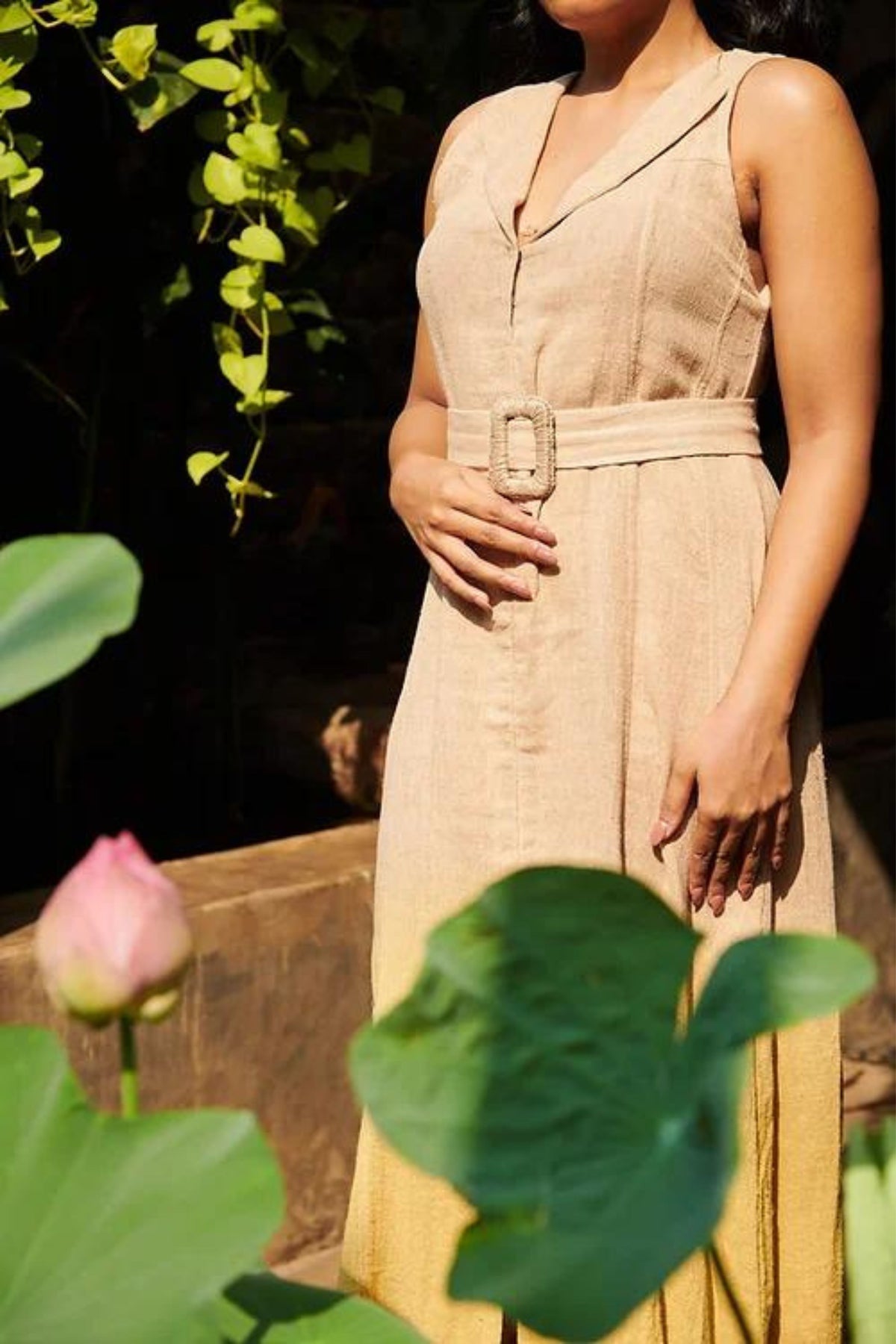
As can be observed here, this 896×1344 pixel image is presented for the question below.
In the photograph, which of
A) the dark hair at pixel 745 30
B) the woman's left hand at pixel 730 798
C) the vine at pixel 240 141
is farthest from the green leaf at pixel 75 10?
the woman's left hand at pixel 730 798

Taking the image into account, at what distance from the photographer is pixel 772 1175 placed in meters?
1.86

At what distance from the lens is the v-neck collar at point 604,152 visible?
1771 millimetres

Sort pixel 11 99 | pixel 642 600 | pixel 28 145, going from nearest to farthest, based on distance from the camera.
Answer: pixel 642 600 < pixel 11 99 < pixel 28 145

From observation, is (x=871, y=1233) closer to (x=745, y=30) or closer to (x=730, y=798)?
(x=730, y=798)

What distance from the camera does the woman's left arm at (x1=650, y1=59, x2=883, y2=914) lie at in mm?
1710

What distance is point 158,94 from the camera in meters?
2.72

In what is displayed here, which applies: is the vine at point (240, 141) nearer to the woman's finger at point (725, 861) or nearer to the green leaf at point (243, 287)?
the green leaf at point (243, 287)

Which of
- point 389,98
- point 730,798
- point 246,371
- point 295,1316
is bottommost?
point 730,798

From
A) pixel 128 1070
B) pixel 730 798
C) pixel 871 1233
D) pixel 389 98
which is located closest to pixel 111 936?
pixel 128 1070

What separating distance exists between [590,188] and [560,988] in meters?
1.22

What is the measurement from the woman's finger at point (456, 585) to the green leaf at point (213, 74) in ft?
3.53

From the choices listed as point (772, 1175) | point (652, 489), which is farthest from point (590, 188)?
point (772, 1175)

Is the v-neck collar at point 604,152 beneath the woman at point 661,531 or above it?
above

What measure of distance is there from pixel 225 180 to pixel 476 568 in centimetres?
115
